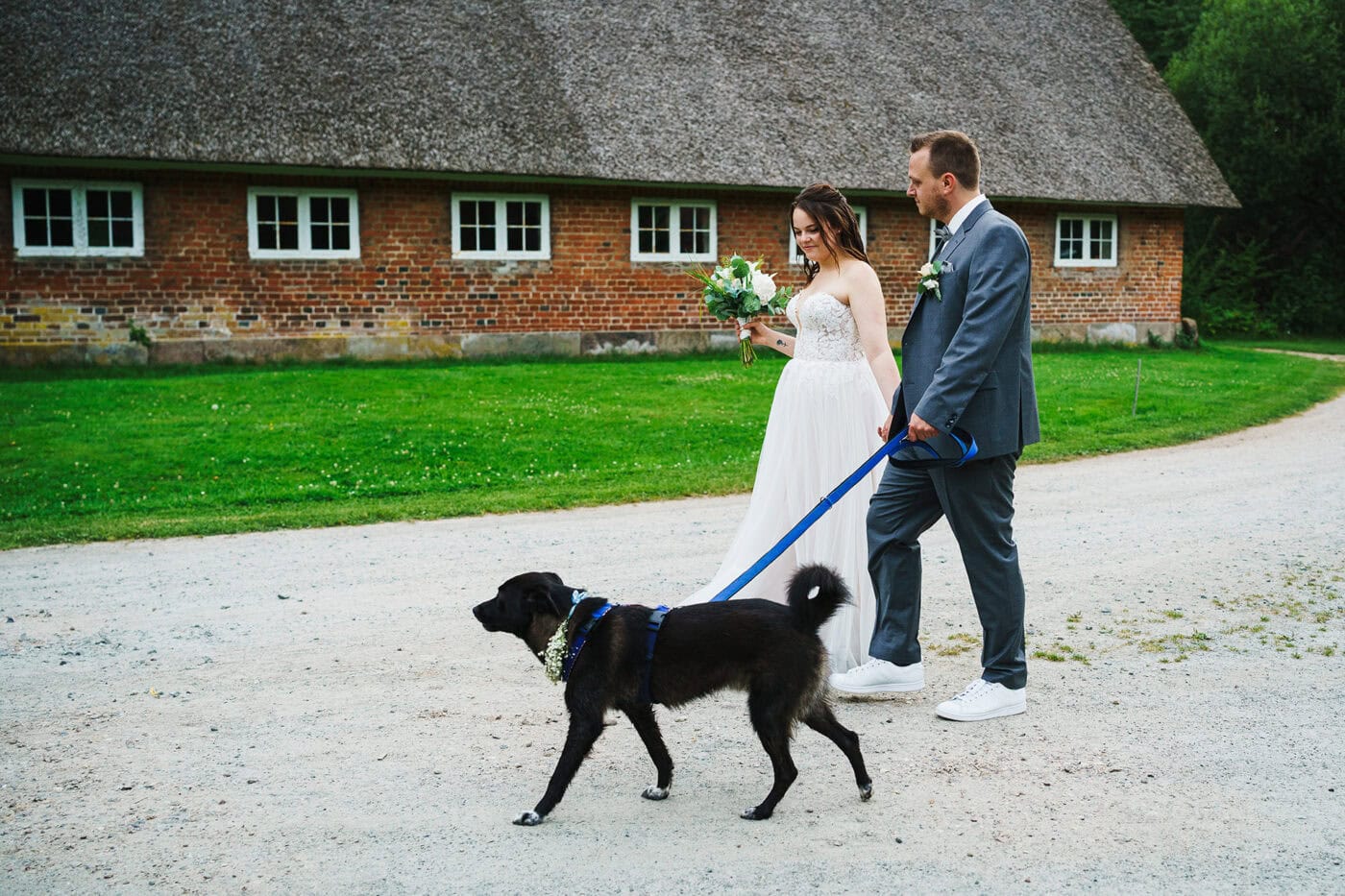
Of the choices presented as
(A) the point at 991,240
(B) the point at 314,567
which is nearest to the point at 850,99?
(B) the point at 314,567

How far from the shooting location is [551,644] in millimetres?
4117

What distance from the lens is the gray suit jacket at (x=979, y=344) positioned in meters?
4.74

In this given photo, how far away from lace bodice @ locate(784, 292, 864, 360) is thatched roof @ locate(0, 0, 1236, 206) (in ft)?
43.9

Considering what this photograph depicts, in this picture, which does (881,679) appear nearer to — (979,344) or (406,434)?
(979,344)

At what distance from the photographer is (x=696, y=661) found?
13.7ft

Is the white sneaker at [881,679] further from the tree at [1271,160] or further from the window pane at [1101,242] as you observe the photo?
the tree at [1271,160]

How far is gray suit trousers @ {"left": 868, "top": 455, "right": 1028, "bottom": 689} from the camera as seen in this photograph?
4965mm

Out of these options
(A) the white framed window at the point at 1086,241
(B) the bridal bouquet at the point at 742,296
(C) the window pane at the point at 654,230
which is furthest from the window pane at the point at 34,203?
(A) the white framed window at the point at 1086,241

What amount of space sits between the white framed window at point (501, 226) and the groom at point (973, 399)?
1552 cm

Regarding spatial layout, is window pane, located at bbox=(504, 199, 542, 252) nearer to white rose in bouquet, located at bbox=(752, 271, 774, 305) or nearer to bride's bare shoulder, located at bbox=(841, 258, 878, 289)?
white rose in bouquet, located at bbox=(752, 271, 774, 305)

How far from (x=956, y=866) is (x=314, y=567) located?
4894 millimetres

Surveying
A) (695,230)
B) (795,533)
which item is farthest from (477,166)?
(795,533)

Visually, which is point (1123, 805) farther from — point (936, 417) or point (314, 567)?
point (314, 567)

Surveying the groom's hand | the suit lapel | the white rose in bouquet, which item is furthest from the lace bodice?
the groom's hand
